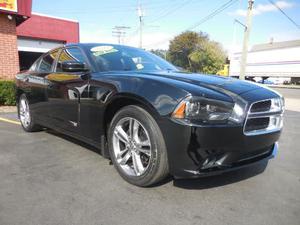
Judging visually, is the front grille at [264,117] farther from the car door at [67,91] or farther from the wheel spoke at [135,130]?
the car door at [67,91]

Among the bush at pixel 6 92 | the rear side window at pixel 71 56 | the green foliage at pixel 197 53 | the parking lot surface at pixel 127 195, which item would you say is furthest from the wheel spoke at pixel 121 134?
the green foliage at pixel 197 53

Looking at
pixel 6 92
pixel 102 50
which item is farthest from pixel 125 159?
pixel 6 92

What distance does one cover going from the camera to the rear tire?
5.48 m

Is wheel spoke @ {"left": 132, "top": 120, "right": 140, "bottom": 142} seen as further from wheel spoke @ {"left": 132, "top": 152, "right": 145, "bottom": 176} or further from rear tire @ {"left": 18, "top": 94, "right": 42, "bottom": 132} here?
rear tire @ {"left": 18, "top": 94, "right": 42, "bottom": 132}

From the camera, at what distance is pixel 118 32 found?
54281 millimetres

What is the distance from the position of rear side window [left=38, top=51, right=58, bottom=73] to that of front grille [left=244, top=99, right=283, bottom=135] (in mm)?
3248

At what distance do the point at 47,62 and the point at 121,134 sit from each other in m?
2.47

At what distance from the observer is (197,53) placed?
68.2 metres

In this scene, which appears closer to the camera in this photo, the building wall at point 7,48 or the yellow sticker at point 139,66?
the yellow sticker at point 139,66

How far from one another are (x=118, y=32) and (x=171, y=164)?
177 ft

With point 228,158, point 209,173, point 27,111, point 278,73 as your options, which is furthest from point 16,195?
point 278,73

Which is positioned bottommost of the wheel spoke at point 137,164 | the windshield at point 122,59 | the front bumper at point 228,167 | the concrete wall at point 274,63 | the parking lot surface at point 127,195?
the parking lot surface at point 127,195

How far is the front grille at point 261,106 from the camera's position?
284 cm

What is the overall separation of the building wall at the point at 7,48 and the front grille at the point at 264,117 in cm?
941
